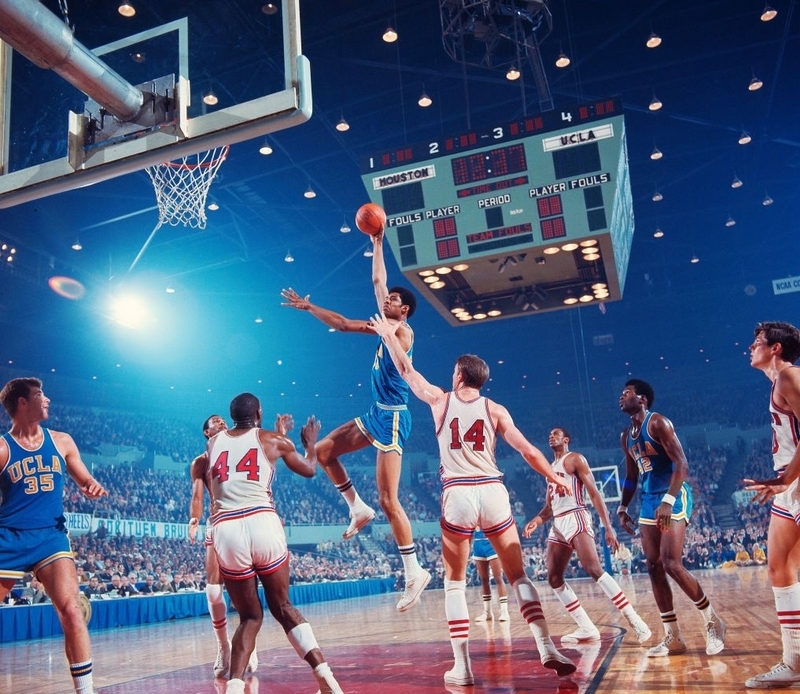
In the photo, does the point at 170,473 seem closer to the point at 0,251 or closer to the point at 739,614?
the point at 0,251

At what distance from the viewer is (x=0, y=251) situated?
17750 mm

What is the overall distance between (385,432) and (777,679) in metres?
3.16

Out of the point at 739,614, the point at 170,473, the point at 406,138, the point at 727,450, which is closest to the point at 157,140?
the point at 739,614

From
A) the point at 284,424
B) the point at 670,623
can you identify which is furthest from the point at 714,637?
the point at 284,424

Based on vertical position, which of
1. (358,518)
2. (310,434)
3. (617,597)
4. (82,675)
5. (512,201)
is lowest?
(617,597)

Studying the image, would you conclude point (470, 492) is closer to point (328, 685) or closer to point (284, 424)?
point (284, 424)

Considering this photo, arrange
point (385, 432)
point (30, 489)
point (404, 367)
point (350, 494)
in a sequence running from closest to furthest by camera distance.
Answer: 1. point (30, 489)
2. point (404, 367)
3. point (385, 432)
4. point (350, 494)

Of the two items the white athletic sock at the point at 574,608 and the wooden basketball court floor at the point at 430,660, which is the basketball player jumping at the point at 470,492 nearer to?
the wooden basketball court floor at the point at 430,660

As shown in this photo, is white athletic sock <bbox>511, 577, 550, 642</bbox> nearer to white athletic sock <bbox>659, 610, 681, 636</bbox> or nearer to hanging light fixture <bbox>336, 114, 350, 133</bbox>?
white athletic sock <bbox>659, 610, 681, 636</bbox>

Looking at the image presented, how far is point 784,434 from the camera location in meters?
4.39

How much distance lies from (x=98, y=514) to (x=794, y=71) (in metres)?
20.6

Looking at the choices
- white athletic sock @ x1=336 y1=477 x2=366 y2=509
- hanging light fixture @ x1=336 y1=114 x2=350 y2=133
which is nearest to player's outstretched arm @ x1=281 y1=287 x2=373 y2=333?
white athletic sock @ x1=336 y1=477 x2=366 y2=509

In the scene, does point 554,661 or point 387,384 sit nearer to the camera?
point 554,661

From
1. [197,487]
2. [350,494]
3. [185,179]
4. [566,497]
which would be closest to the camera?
[350,494]
